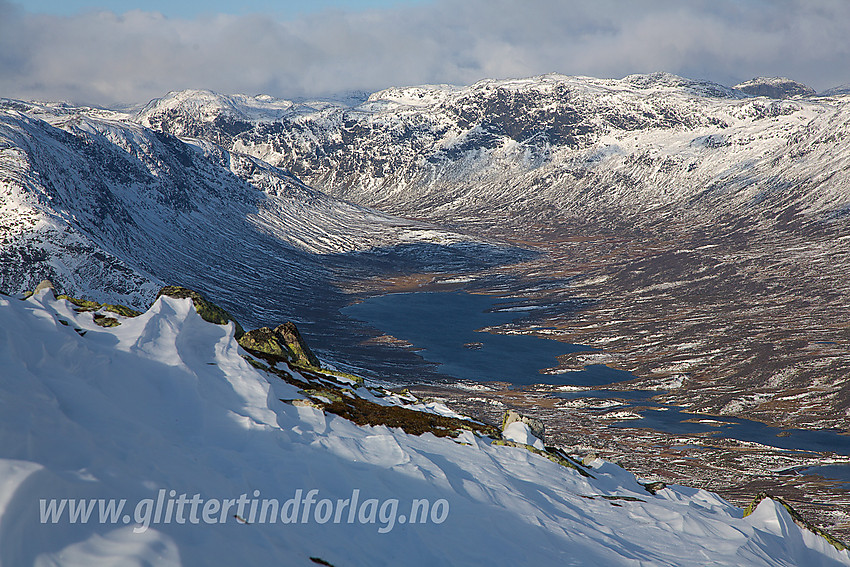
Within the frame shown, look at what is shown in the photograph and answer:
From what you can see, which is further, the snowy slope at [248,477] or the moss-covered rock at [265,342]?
the moss-covered rock at [265,342]

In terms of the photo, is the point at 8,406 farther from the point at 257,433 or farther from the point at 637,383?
the point at 637,383

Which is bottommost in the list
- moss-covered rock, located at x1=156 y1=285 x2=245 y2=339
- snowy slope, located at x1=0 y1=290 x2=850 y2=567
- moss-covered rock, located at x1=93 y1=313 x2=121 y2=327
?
snowy slope, located at x1=0 y1=290 x2=850 y2=567

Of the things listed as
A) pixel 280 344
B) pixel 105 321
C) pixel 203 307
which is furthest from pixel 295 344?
pixel 105 321

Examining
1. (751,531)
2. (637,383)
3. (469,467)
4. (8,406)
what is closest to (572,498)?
(469,467)

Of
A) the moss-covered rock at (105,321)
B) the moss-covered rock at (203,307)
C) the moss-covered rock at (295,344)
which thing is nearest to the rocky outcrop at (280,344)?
the moss-covered rock at (295,344)

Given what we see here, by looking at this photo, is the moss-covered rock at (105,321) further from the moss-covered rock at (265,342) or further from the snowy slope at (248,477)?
the moss-covered rock at (265,342)

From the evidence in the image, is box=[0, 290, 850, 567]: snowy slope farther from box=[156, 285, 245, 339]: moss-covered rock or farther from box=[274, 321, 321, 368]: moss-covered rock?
box=[274, 321, 321, 368]: moss-covered rock

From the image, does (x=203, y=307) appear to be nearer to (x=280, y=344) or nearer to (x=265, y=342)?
(x=265, y=342)

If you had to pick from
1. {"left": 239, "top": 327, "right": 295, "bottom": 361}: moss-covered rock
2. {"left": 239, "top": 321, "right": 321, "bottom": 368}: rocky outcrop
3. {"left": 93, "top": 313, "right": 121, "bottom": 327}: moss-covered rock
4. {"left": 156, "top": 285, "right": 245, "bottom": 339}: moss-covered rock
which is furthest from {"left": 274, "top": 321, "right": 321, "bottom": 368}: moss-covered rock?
{"left": 93, "top": 313, "right": 121, "bottom": 327}: moss-covered rock
